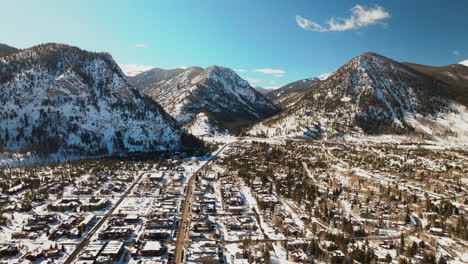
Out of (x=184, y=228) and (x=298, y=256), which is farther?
(x=184, y=228)

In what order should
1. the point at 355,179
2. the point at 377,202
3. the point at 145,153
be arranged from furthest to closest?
the point at 145,153, the point at 355,179, the point at 377,202

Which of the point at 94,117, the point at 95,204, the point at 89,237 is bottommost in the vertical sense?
the point at 89,237

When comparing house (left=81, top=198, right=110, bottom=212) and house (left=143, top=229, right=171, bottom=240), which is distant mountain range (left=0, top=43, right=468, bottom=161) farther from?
house (left=143, top=229, right=171, bottom=240)

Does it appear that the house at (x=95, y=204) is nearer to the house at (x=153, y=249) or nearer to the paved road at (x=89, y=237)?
the paved road at (x=89, y=237)

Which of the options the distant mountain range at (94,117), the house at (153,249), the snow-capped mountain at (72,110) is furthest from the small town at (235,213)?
the distant mountain range at (94,117)

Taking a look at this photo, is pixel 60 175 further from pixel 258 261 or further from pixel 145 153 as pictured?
pixel 258 261

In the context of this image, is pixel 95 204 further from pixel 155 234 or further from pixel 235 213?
pixel 235 213

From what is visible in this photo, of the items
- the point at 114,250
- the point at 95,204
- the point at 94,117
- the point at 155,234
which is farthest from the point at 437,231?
the point at 94,117

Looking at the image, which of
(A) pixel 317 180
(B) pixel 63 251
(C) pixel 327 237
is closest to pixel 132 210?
(B) pixel 63 251
